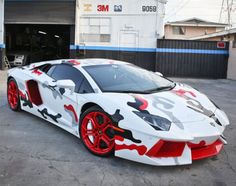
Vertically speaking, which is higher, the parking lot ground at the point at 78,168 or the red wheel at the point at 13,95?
the red wheel at the point at 13,95

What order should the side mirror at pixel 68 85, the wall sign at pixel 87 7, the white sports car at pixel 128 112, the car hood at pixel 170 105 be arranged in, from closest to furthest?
the white sports car at pixel 128 112 < the car hood at pixel 170 105 < the side mirror at pixel 68 85 < the wall sign at pixel 87 7

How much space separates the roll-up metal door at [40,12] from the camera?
14.9 meters

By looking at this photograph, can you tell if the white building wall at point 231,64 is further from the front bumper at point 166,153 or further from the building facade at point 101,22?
the front bumper at point 166,153

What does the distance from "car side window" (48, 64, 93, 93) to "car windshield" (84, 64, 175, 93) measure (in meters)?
0.15

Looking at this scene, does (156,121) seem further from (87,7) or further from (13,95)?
(87,7)

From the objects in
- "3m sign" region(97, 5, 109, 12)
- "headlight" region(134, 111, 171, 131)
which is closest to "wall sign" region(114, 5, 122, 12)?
"3m sign" region(97, 5, 109, 12)

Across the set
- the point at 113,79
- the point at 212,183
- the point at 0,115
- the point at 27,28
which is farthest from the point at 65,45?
the point at 212,183

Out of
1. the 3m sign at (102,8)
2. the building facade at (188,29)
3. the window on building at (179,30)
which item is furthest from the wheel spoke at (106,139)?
the window on building at (179,30)

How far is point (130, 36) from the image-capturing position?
49.9 feet

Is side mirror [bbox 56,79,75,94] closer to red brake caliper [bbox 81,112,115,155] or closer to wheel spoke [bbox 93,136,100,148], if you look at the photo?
red brake caliper [bbox 81,112,115,155]

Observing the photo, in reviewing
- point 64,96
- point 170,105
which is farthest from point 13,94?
point 170,105

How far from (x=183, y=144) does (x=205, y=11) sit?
123ft

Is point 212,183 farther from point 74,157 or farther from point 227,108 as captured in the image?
point 227,108

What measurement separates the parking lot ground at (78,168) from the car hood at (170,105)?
60cm
